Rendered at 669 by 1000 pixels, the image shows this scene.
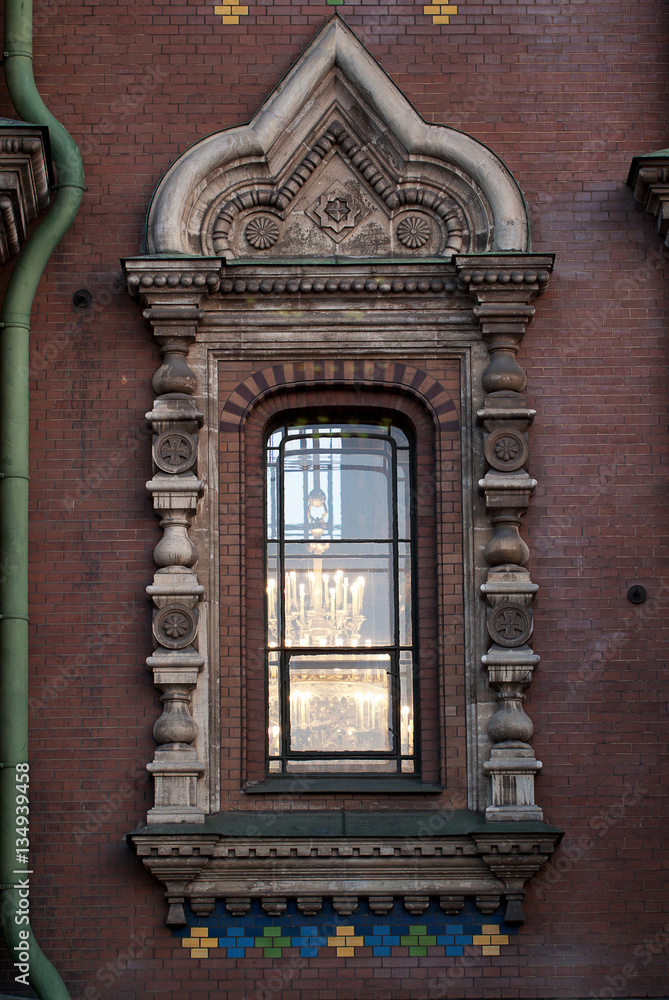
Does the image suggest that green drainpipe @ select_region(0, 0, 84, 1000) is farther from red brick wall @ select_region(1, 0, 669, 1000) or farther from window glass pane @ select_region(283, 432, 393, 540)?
window glass pane @ select_region(283, 432, 393, 540)

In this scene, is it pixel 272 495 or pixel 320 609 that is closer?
pixel 320 609

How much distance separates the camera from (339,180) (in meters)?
8.73

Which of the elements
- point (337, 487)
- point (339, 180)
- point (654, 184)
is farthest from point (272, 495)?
point (654, 184)

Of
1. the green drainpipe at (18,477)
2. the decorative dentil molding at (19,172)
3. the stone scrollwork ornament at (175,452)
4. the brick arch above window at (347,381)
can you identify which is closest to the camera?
the green drainpipe at (18,477)

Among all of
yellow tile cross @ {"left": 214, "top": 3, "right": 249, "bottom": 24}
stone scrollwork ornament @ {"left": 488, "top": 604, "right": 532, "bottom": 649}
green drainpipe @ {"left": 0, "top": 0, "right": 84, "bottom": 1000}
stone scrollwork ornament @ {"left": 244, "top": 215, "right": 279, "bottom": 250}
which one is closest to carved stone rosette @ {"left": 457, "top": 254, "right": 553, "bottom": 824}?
stone scrollwork ornament @ {"left": 488, "top": 604, "right": 532, "bottom": 649}

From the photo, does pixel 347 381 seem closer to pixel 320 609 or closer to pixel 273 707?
pixel 320 609

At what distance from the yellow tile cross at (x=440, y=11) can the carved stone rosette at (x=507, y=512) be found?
6.06 feet

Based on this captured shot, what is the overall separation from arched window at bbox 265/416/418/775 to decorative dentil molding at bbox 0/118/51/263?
2.19 meters

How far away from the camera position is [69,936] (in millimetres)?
7664

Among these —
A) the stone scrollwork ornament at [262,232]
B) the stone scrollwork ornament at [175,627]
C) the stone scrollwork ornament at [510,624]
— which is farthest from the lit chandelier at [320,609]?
the stone scrollwork ornament at [262,232]

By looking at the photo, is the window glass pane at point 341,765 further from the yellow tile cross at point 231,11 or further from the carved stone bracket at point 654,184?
the yellow tile cross at point 231,11

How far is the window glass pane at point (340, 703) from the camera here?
27.2ft

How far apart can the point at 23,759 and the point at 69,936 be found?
3.67 ft

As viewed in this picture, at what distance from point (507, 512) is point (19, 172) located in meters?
3.73
